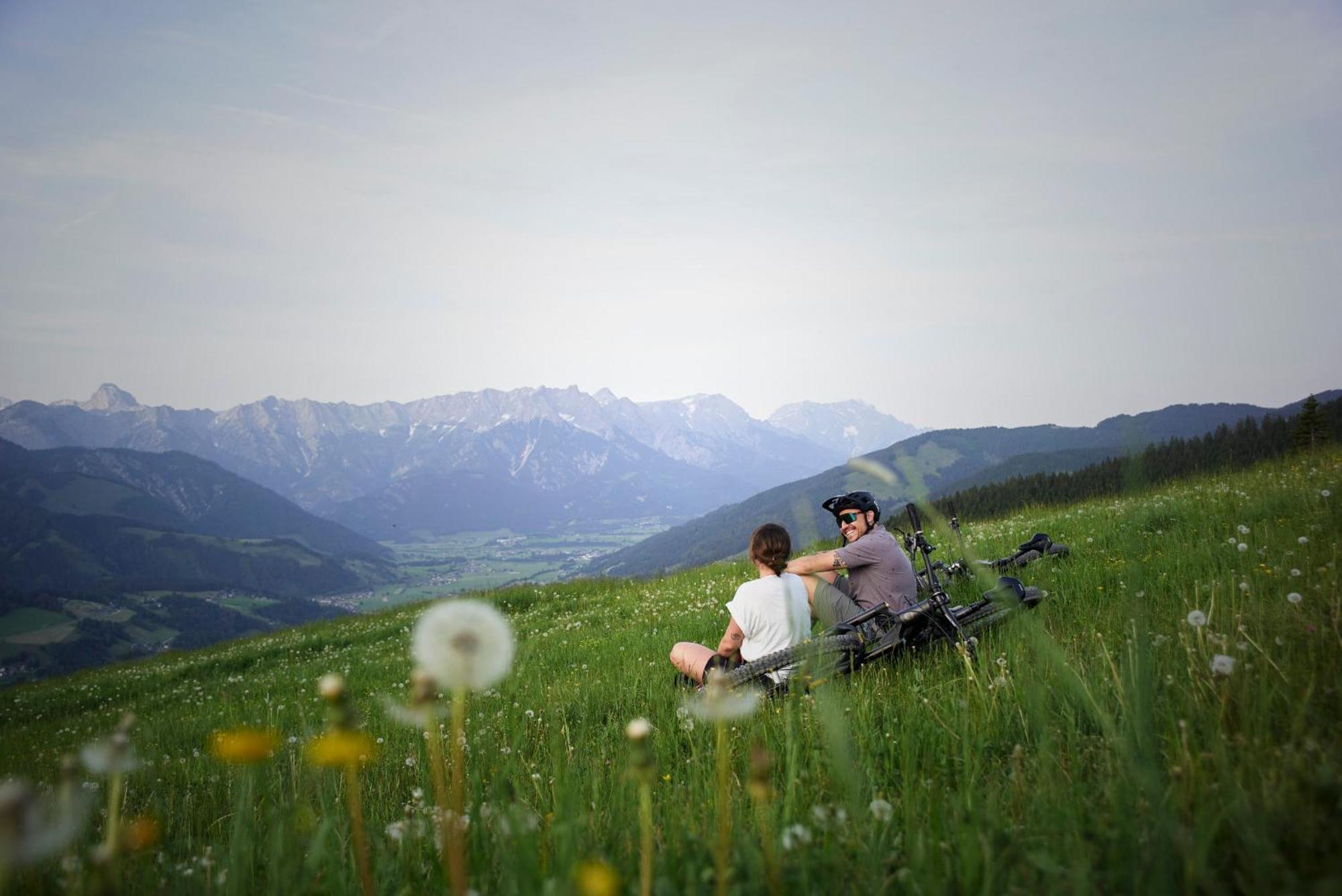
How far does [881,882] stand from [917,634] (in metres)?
4.93

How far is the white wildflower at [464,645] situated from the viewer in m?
1.86

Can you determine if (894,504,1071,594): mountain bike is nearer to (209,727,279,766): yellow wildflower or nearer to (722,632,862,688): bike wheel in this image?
(722,632,862,688): bike wheel

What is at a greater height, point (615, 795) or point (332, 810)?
point (615, 795)

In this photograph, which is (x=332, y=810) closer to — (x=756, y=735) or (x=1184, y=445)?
(x=756, y=735)

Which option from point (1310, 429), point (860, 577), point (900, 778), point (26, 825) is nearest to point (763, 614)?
point (860, 577)

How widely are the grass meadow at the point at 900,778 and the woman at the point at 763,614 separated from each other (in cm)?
68

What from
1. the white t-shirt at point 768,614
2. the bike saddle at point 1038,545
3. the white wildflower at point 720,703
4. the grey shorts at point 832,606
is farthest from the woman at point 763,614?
the bike saddle at point 1038,545

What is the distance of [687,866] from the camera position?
6.76ft

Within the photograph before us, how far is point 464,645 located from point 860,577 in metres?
7.07

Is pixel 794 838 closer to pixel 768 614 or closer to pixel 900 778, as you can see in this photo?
pixel 900 778

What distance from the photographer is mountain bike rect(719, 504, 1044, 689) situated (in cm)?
561

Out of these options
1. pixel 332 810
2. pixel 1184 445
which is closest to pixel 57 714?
pixel 332 810

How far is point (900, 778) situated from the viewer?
3.60 metres

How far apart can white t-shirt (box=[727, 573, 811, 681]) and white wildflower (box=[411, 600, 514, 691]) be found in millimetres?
4775
